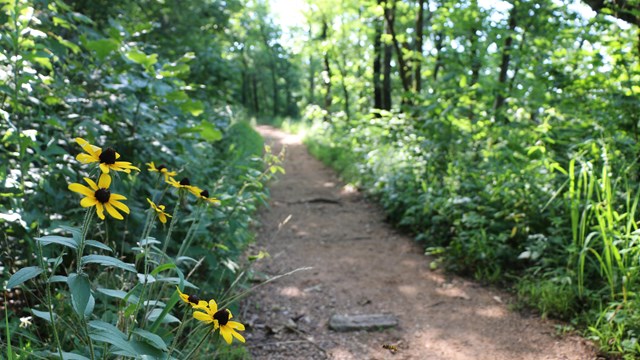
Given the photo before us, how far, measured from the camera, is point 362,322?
394cm

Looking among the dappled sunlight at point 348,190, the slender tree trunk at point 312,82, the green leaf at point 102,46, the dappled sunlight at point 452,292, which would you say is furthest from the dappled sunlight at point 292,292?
the slender tree trunk at point 312,82

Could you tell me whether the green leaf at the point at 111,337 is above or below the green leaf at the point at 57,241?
below

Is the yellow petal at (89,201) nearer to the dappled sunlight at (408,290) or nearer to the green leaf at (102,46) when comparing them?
the green leaf at (102,46)

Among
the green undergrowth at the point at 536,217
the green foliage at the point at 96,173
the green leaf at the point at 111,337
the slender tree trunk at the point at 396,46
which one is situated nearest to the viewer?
the green leaf at the point at 111,337

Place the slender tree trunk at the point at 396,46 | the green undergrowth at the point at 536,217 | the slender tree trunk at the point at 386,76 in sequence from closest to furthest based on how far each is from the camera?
1. the green undergrowth at the point at 536,217
2. the slender tree trunk at the point at 396,46
3. the slender tree trunk at the point at 386,76

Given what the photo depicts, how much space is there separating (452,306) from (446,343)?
2.36 ft

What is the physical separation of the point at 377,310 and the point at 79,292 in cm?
329

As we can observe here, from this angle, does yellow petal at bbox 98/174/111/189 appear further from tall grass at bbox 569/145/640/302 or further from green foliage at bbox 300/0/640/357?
tall grass at bbox 569/145/640/302

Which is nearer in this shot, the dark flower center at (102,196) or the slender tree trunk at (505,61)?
the dark flower center at (102,196)

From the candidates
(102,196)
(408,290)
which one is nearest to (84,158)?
(102,196)

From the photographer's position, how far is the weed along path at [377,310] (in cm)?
348

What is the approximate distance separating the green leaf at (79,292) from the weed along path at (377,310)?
4.28 ft

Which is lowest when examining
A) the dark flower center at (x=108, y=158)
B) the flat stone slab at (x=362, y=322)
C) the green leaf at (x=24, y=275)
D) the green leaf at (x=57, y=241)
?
the flat stone slab at (x=362, y=322)

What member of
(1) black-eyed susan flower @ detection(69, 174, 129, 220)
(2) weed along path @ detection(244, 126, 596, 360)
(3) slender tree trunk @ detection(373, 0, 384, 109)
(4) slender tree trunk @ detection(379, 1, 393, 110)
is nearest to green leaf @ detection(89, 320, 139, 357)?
(1) black-eyed susan flower @ detection(69, 174, 129, 220)
